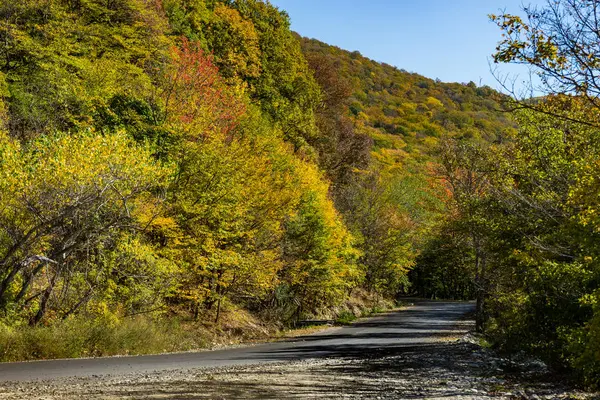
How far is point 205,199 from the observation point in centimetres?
2564

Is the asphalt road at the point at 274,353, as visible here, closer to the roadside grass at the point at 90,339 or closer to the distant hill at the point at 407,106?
the roadside grass at the point at 90,339

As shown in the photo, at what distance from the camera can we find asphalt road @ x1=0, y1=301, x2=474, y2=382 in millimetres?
13945

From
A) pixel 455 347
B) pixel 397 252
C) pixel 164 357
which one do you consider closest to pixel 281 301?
A: pixel 455 347

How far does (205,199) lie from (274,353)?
806 cm

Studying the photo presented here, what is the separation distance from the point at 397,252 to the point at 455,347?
32317mm

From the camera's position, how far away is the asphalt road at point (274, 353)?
13.9 meters

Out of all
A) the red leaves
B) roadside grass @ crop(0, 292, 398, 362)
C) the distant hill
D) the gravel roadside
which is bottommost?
roadside grass @ crop(0, 292, 398, 362)

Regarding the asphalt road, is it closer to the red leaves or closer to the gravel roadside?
the gravel roadside

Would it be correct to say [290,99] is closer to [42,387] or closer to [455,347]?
[455,347]

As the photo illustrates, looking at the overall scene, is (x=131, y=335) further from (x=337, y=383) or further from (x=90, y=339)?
(x=337, y=383)

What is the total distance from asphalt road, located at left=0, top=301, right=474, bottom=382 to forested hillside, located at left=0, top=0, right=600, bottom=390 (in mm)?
2126

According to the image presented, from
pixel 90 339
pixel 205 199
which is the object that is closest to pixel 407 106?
pixel 205 199

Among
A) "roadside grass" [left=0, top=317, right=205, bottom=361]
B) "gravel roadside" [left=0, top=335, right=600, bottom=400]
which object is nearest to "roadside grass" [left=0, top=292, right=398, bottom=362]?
"roadside grass" [left=0, top=317, right=205, bottom=361]

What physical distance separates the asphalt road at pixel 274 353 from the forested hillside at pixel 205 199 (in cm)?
213
